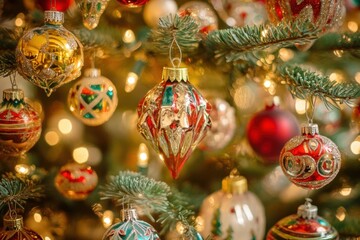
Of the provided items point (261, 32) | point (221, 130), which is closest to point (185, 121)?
point (261, 32)

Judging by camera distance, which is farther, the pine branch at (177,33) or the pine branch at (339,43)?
the pine branch at (339,43)

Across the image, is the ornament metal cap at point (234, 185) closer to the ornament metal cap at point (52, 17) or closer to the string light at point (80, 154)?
the string light at point (80, 154)

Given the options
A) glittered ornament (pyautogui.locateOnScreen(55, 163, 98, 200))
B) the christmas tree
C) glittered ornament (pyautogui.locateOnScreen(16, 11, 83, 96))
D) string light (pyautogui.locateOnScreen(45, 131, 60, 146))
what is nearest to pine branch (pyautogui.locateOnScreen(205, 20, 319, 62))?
the christmas tree

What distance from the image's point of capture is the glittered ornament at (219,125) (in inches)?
39.2

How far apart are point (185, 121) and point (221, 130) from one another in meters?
0.29

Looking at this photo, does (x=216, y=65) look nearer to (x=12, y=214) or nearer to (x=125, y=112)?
(x=125, y=112)

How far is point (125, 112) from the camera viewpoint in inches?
45.6

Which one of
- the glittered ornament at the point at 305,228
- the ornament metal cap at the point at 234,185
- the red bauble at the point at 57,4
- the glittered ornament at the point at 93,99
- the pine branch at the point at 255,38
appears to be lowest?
the glittered ornament at the point at 305,228

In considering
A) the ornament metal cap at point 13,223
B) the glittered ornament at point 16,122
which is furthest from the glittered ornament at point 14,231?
the glittered ornament at point 16,122

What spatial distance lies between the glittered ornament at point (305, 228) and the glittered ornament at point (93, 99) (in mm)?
363

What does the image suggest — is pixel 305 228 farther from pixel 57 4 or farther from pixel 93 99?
pixel 57 4

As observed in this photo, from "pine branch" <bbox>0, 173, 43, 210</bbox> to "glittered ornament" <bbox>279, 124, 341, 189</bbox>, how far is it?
0.42 m

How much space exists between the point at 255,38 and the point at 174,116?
0.59ft

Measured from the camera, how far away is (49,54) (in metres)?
0.71
